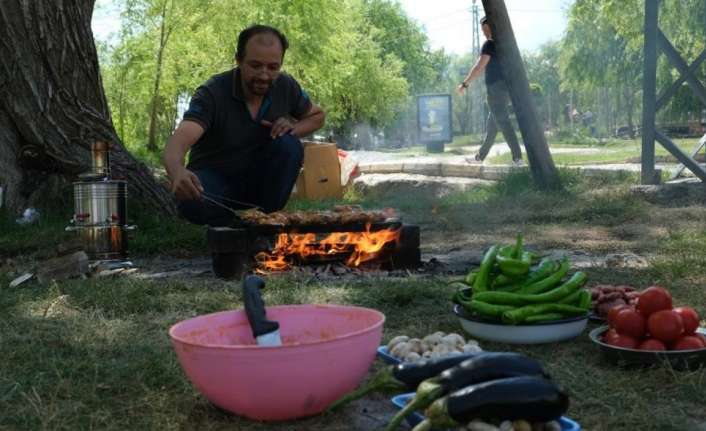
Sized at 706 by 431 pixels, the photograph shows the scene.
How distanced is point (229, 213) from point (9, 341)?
2480 mm

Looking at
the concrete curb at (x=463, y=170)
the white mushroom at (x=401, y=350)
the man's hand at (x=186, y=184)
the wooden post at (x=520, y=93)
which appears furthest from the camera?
the concrete curb at (x=463, y=170)

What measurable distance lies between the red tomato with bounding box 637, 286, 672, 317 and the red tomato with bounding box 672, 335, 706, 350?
14 centimetres

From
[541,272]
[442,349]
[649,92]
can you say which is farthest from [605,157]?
[442,349]

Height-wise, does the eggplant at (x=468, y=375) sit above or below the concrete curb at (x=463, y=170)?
below

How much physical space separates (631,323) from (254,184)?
3.59m

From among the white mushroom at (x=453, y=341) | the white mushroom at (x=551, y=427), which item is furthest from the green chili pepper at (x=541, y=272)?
the white mushroom at (x=551, y=427)

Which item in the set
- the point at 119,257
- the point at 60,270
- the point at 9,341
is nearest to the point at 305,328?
the point at 9,341

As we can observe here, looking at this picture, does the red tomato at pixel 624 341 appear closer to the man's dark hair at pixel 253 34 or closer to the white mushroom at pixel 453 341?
the white mushroom at pixel 453 341

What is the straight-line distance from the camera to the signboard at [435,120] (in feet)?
101

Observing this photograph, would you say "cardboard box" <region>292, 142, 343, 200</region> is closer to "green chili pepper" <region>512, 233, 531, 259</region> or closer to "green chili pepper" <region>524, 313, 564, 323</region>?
"green chili pepper" <region>512, 233, 531, 259</region>

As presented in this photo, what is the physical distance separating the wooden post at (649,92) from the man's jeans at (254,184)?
527 cm

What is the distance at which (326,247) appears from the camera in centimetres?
503

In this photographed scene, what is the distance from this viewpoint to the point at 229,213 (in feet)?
18.4

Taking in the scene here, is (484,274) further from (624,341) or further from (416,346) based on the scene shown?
(416,346)
